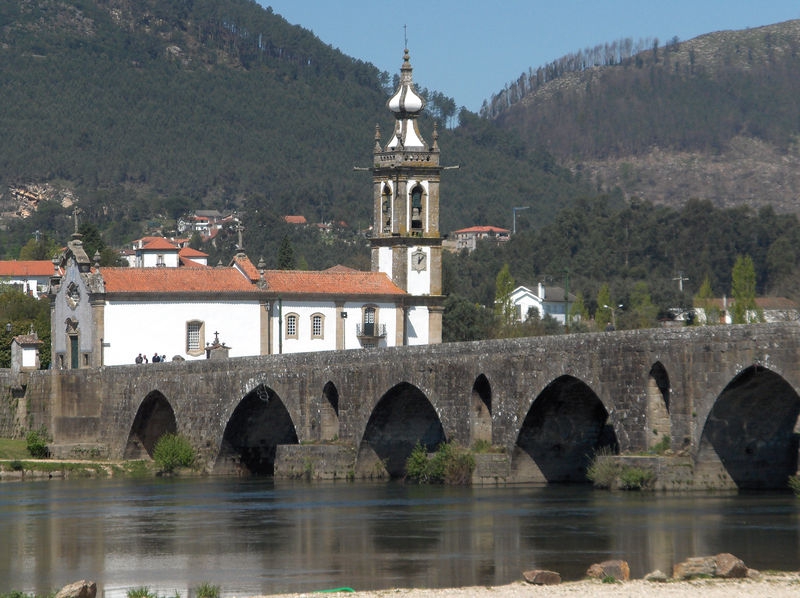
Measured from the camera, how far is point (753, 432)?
40375 millimetres

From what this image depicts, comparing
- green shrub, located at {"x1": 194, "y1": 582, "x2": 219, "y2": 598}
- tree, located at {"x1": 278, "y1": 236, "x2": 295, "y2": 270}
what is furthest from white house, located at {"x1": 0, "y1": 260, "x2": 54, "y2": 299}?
green shrub, located at {"x1": 194, "y1": 582, "x2": 219, "y2": 598}

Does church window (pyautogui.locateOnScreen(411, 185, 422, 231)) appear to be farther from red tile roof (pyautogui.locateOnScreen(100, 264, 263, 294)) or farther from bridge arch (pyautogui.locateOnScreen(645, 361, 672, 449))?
bridge arch (pyautogui.locateOnScreen(645, 361, 672, 449))

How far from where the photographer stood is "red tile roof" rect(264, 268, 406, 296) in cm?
7688

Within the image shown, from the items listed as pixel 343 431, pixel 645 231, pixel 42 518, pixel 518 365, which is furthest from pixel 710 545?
pixel 645 231

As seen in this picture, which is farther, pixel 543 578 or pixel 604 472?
pixel 604 472

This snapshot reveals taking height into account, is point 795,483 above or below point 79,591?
above

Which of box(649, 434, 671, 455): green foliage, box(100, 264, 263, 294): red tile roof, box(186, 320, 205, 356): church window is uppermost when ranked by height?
box(100, 264, 263, 294): red tile roof

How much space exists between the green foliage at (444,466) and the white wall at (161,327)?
25.6 meters

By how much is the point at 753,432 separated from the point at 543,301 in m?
95.1

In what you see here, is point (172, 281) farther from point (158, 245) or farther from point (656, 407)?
point (158, 245)

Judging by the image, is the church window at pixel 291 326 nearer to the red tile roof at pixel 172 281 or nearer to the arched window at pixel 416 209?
the red tile roof at pixel 172 281

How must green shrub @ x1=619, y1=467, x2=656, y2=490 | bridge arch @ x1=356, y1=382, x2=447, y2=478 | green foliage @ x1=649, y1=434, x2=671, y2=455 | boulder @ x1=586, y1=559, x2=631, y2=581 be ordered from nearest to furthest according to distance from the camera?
boulder @ x1=586, y1=559, x2=631, y2=581 → green shrub @ x1=619, y1=467, x2=656, y2=490 → green foliage @ x1=649, y1=434, x2=671, y2=455 → bridge arch @ x1=356, y1=382, x2=447, y2=478

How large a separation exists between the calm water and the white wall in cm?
2521

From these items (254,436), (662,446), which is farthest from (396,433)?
(662,446)
